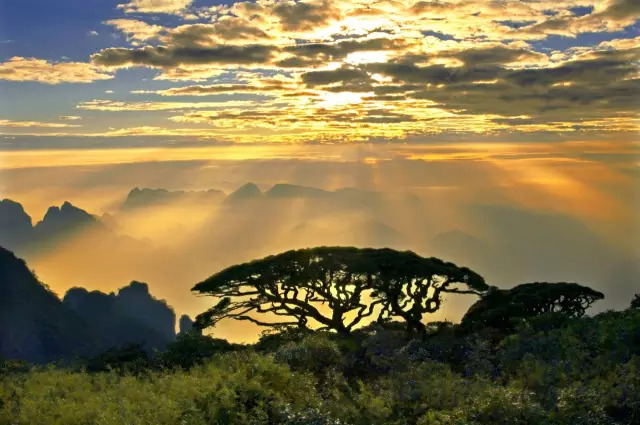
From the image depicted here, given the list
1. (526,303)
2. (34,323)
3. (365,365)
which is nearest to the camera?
(365,365)

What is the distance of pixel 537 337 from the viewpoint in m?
21.7

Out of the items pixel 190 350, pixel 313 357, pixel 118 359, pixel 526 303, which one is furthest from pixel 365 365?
pixel 118 359

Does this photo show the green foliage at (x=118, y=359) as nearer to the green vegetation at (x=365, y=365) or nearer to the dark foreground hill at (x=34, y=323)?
the green vegetation at (x=365, y=365)

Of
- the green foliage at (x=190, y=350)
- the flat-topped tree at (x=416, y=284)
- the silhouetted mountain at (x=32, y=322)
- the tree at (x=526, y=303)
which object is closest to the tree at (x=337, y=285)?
the flat-topped tree at (x=416, y=284)

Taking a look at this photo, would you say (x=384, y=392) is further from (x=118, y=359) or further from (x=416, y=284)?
(x=118, y=359)

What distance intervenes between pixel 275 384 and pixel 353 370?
8.17 metres

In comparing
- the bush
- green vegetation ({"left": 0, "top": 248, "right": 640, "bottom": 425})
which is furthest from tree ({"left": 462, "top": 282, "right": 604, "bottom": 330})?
the bush

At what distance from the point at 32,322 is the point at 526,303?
114m

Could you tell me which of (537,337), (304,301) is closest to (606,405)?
(537,337)

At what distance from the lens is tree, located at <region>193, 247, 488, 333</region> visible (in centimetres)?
3541

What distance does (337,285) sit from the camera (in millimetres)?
36594

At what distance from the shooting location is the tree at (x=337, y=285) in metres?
35.4

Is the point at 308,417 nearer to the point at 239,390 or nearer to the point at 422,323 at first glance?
the point at 239,390

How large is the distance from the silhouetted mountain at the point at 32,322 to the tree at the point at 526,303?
10076cm
